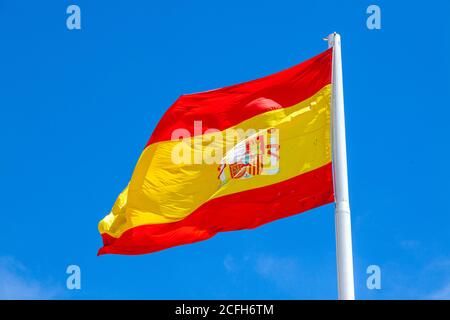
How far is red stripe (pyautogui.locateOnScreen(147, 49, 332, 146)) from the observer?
654 inches

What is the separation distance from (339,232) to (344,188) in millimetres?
814

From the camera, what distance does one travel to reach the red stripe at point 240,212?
51.6 ft

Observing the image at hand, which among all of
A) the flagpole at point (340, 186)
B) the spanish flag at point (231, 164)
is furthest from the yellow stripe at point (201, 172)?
the flagpole at point (340, 186)

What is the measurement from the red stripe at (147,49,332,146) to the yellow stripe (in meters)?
0.16

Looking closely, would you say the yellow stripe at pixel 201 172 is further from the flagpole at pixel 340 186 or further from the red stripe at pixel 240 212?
the flagpole at pixel 340 186

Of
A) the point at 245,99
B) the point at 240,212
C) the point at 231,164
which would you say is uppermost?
the point at 245,99

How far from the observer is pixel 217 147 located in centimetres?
1731

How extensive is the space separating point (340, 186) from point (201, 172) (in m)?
3.13

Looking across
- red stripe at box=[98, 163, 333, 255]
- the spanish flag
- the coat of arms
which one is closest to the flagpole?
the spanish flag

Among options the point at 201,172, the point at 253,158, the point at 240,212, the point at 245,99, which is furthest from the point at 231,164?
the point at 245,99

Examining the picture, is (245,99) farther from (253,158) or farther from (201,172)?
(201,172)

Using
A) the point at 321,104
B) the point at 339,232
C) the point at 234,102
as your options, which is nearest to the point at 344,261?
the point at 339,232

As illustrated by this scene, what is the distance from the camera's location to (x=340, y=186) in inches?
591
